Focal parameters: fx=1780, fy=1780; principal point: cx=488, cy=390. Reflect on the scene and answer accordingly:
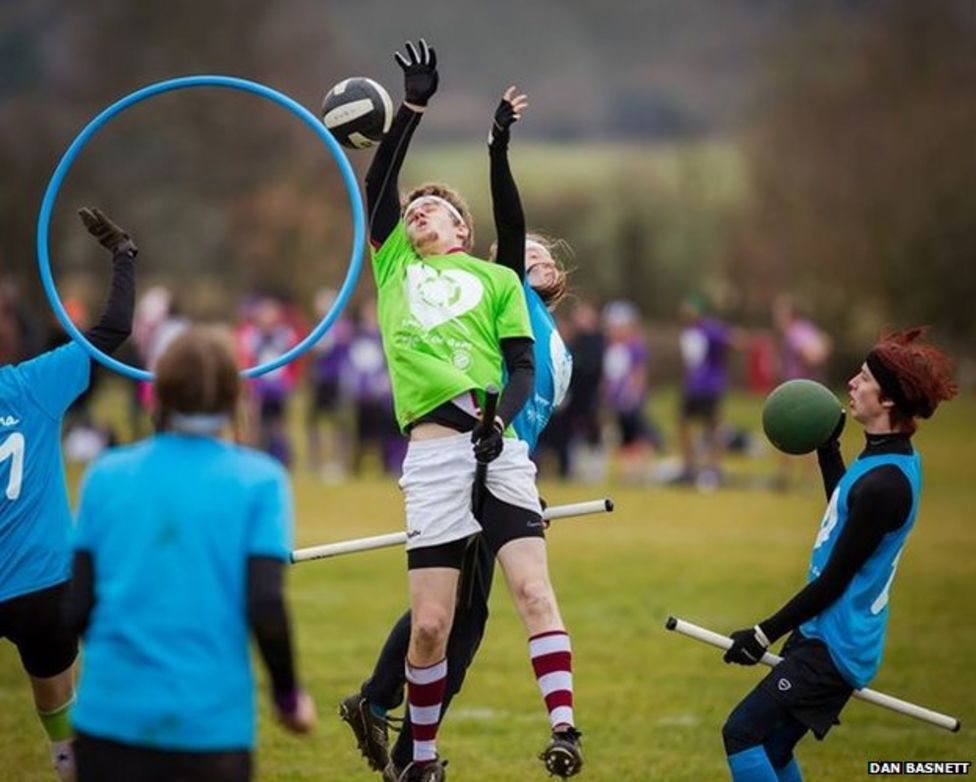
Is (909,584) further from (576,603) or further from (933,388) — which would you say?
(933,388)

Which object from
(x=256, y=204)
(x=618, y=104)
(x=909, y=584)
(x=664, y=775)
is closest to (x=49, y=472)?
(x=664, y=775)

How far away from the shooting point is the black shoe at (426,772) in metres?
6.73

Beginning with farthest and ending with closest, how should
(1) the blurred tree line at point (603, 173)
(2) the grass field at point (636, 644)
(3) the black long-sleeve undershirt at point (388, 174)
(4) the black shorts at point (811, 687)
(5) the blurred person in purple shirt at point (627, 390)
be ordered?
(1) the blurred tree line at point (603, 173), (5) the blurred person in purple shirt at point (627, 390), (2) the grass field at point (636, 644), (3) the black long-sleeve undershirt at point (388, 174), (4) the black shorts at point (811, 687)

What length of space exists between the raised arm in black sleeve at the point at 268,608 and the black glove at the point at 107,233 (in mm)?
2535

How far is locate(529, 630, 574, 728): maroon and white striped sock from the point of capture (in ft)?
21.4

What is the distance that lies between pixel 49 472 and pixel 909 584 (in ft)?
29.8

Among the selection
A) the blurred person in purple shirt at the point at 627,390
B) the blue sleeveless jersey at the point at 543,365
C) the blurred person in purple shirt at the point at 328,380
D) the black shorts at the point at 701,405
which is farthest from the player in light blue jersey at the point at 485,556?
the blurred person in purple shirt at the point at 328,380

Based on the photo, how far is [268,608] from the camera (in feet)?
14.9

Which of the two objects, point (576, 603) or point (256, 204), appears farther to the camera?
point (256, 204)

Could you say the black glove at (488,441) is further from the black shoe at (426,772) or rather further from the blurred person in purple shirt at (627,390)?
the blurred person in purple shirt at (627,390)

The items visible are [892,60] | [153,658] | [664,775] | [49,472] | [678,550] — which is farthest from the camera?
[892,60]

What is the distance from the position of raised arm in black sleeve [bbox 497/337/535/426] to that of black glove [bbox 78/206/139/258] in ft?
4.87

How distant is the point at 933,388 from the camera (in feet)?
20.1

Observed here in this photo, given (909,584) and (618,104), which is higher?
(618,104)
